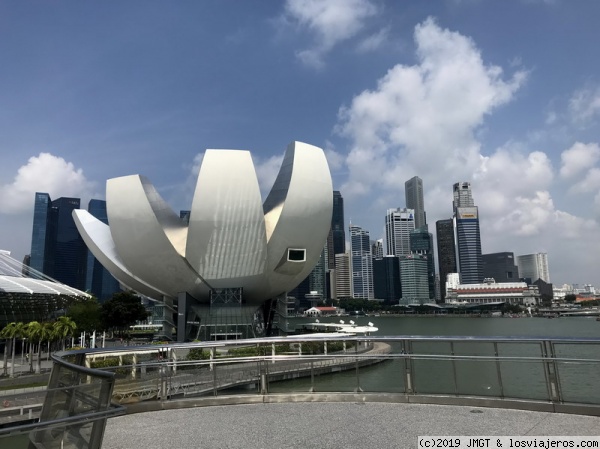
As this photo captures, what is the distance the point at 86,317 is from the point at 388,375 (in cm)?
3773

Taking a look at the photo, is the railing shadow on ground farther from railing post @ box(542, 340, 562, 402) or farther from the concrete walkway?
the concrete walkway

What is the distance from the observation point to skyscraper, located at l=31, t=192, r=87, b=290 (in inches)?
7023

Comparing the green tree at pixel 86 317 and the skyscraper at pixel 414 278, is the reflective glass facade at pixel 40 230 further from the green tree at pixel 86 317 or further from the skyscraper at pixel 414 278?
the green tree at pixel 86 317

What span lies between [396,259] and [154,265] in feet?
550

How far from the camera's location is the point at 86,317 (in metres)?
39.6

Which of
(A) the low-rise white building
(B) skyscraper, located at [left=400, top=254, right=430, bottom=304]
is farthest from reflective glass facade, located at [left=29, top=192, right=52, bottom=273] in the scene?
(A) the low-rise white building

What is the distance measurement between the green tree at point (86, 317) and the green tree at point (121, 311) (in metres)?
0.69

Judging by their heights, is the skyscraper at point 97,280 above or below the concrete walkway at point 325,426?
above

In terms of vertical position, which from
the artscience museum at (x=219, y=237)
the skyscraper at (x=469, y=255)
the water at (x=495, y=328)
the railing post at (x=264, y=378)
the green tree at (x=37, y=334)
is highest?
the skyscraper at (x=469, y=255)

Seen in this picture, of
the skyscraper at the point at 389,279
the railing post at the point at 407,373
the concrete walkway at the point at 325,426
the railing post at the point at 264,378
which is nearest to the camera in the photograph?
the concrete walkway at the point at 325,426

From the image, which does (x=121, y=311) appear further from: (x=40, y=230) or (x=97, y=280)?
(x=40, y=230)

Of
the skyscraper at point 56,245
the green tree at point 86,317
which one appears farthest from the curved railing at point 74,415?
the skyscraper at point 56,245

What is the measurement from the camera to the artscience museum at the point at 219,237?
3409cm

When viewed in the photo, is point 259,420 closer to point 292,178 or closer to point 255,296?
point 292,178
